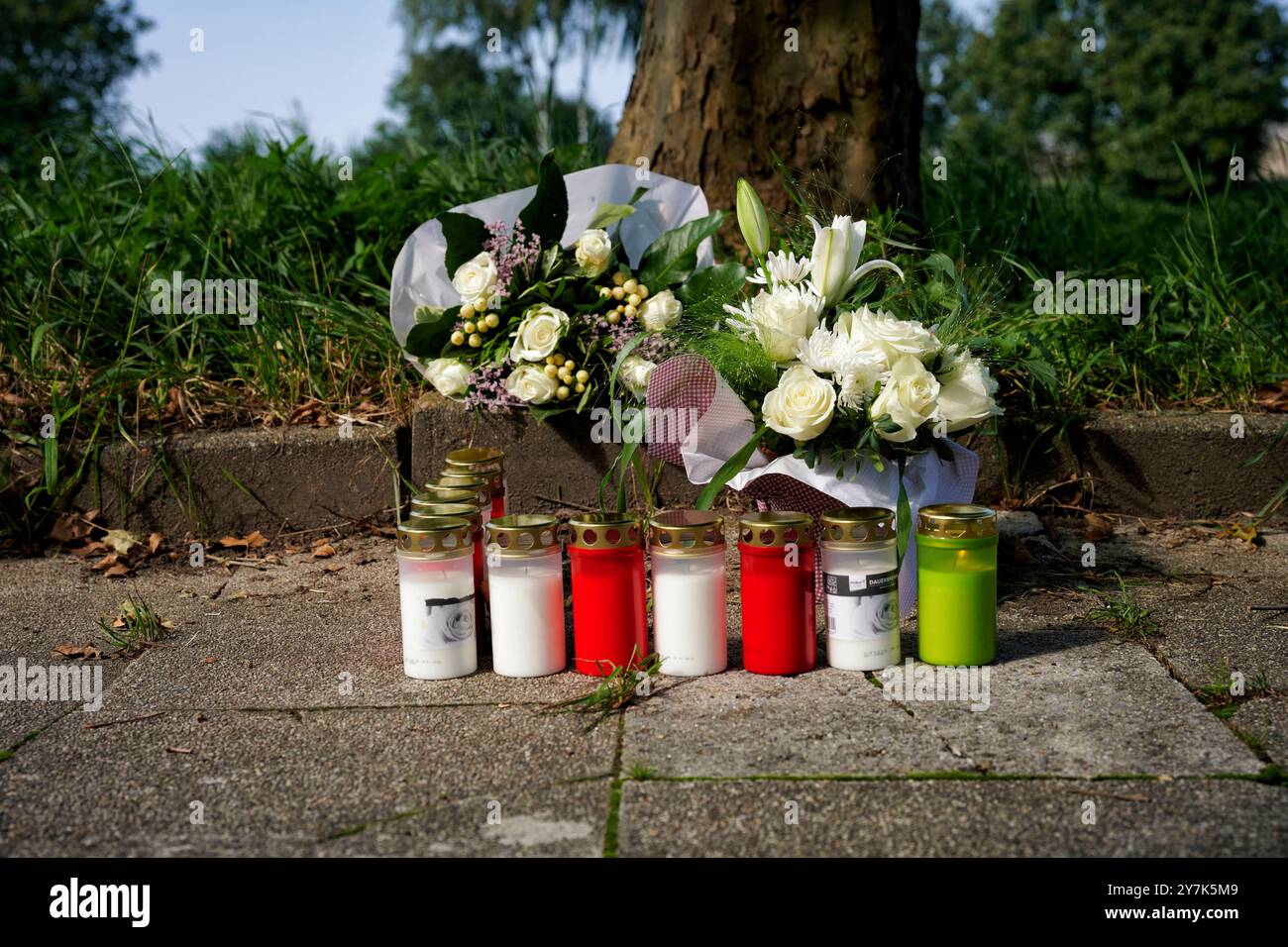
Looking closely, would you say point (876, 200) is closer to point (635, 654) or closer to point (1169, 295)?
point (1169, 295)

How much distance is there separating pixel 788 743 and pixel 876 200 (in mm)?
2558

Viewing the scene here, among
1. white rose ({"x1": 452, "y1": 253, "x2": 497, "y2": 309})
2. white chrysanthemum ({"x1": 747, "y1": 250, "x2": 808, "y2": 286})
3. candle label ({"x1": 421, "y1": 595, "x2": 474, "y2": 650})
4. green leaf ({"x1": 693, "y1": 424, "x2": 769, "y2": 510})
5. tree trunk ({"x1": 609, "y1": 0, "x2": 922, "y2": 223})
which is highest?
tree trunk ({"x1": 609, "y1": 0, "x2": 922, "y2": 223})

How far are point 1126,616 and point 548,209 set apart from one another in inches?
77.2

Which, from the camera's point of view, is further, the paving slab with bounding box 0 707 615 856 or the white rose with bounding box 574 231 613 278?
the white rose with bounding box 574 231 613 278

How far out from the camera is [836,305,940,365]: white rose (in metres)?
2.50

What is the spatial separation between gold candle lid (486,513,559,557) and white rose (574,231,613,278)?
49.3 inches

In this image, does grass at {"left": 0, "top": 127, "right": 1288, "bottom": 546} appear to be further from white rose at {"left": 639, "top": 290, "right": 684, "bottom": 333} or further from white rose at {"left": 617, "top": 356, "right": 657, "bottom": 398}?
white rose at {"left": 617, "top": 356, "right": 657, "bottom": 398}

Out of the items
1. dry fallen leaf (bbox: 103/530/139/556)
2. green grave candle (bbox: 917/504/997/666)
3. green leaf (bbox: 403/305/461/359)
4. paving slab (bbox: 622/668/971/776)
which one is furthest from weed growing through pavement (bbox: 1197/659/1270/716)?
dry fallen leaf (bbox: 103/530/139/556)

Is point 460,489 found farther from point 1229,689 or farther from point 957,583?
point 1229,689

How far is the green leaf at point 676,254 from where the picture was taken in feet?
11.3

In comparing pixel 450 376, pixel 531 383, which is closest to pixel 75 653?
pixel 450 376
